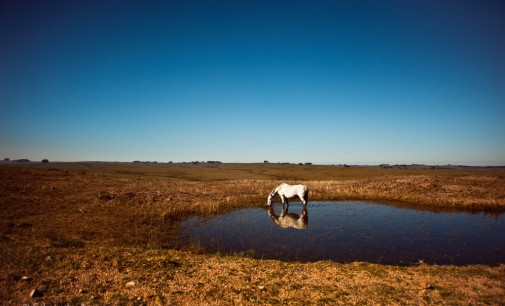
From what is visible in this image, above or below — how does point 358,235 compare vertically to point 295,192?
below

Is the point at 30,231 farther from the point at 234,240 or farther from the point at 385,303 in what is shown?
the point at 385,303

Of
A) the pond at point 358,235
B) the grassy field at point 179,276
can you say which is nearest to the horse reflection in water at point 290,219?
the pond at point 358,235

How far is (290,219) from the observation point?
17.8 meters

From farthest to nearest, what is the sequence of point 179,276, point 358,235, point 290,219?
point 290,219 → point 358,235 → point 179,276

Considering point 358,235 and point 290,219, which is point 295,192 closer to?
point 290,219

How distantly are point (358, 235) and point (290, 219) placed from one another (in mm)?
5298

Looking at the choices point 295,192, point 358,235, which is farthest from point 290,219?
point 358,235

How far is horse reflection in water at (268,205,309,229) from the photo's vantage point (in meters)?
16.1

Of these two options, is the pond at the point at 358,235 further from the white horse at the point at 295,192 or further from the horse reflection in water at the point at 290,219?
the white horse at the point at 295,192

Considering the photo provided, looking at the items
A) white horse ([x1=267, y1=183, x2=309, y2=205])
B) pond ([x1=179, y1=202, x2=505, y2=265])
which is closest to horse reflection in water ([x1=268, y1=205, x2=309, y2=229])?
pond ([x1=179, y1=202, x2=505, y2=265])

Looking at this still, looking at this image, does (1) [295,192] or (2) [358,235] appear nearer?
(2) [358,235]

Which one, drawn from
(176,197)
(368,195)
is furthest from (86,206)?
(368,195)

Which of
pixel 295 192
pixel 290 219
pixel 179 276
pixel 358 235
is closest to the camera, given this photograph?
pixel 179 276

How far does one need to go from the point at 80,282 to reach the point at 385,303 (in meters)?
8.53
